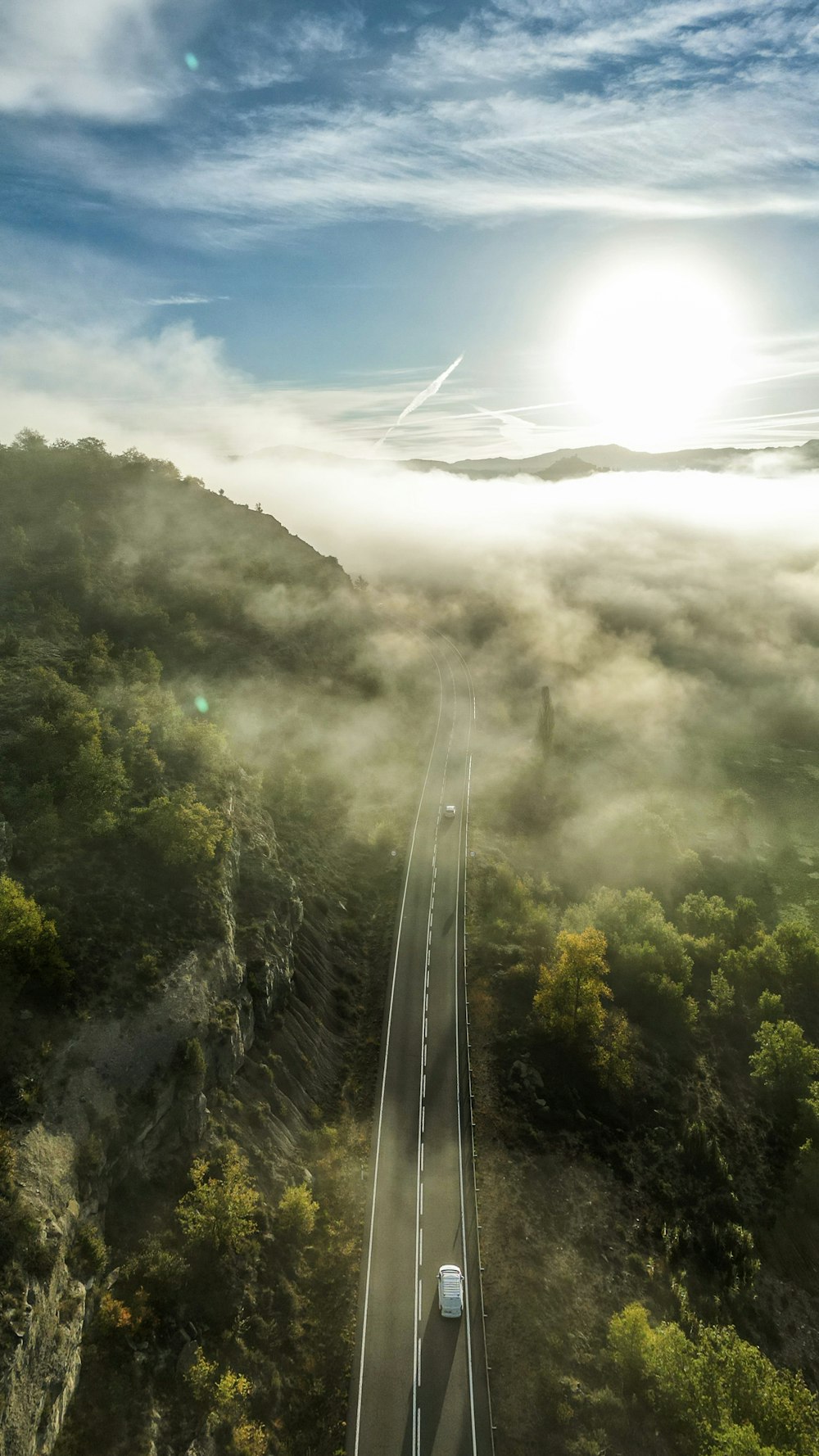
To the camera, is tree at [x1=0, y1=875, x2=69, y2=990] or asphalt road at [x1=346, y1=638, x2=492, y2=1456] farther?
tree at [x1=0, y1=875, x2=69, y2=990]

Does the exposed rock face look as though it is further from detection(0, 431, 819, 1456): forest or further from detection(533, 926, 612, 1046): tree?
detection(533, 926, 612, 1046): tree

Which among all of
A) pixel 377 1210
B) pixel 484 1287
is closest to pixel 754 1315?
pixel 484 1287

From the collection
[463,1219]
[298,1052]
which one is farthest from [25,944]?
[463,1219]

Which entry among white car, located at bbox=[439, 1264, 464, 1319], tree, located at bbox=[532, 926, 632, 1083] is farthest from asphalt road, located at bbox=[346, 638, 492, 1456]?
tree, located at bbox=[532, 926, 632, 1083]

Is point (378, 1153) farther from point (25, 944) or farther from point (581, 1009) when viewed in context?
point (25, 944)

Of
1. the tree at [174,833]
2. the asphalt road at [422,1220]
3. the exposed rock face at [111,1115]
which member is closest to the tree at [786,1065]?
the asphalt road at [422,1220]

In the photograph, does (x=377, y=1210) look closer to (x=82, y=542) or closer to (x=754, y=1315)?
(x=754, y=1315)
